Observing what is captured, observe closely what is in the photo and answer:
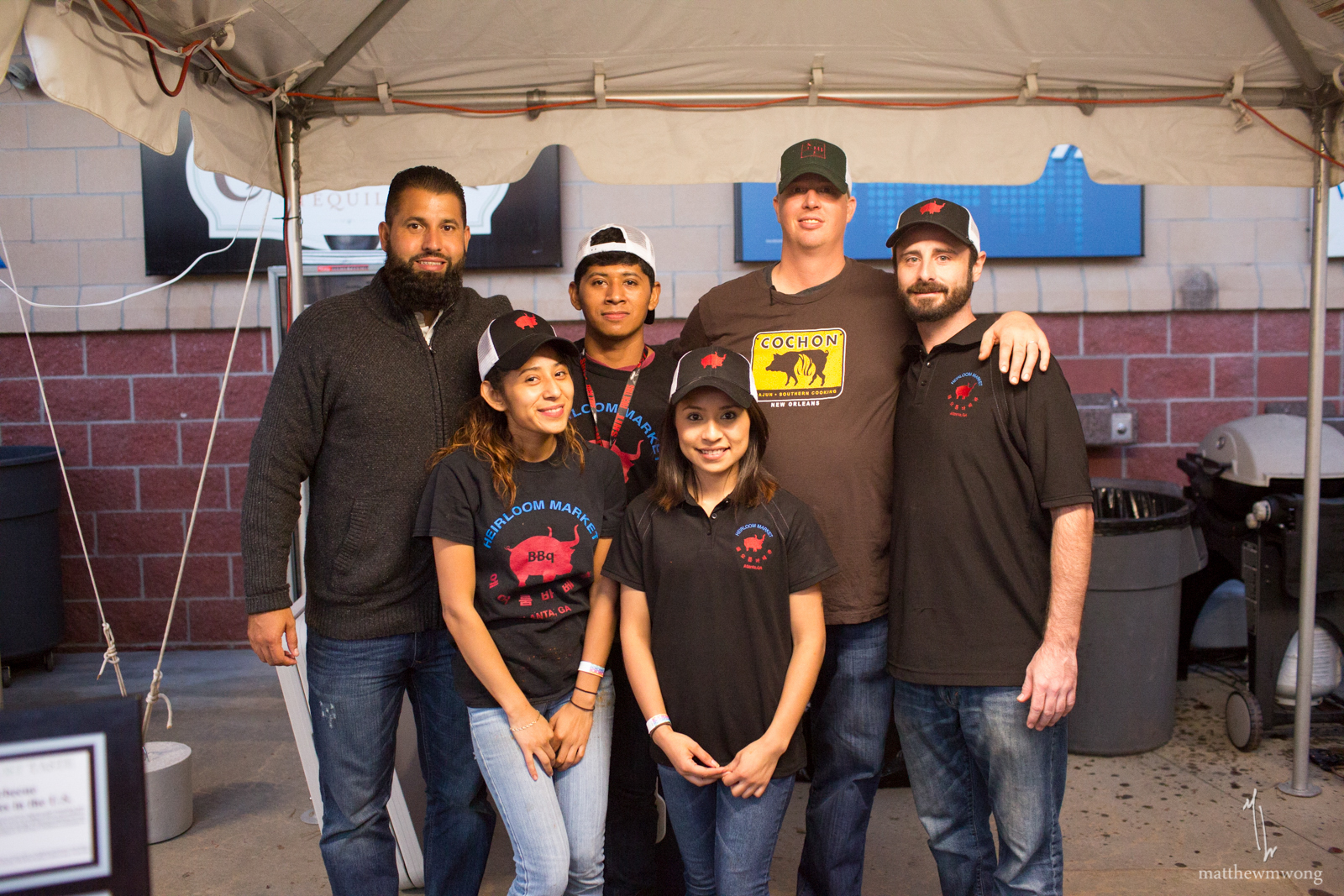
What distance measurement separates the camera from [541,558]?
7.11ft

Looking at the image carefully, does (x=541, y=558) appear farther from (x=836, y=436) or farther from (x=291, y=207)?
(x=291, y=207)

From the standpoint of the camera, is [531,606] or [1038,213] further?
[1038,213]

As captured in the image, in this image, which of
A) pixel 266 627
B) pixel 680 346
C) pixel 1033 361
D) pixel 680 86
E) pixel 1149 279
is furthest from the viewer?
pixel 1149 279

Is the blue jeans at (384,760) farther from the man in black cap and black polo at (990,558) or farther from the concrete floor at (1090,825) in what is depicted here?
the man in black cap and black polo at (990,558)

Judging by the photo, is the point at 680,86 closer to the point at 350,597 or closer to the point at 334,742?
→ the point at 350,597

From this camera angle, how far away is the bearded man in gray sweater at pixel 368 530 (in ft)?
7.61

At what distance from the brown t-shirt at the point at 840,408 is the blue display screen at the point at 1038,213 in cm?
298

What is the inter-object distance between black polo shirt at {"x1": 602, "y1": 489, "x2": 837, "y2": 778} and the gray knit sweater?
558 mm

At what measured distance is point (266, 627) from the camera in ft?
7.56

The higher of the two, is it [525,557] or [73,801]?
[525,557]

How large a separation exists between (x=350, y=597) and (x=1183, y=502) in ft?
11.6

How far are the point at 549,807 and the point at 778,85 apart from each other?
2404 millimetres

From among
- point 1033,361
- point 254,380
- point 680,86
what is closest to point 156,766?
point 254,380

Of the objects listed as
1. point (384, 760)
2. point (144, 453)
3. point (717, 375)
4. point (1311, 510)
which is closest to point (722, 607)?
point (717, 375)
